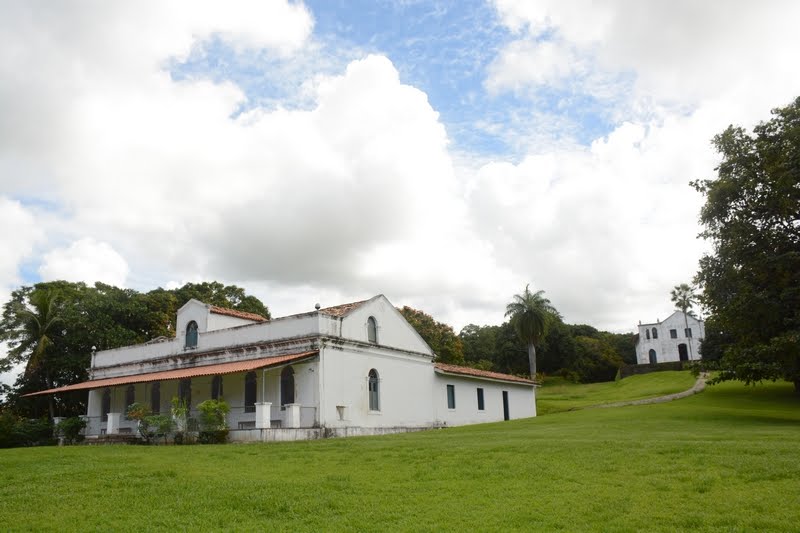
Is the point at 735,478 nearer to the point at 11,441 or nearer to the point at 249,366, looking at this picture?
the point at 249,366

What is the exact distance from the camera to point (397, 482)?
1256 centimetres

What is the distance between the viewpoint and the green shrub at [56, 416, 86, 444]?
3116cm

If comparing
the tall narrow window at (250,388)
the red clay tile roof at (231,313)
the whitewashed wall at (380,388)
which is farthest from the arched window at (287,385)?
the red clay tile roof at (231,313)

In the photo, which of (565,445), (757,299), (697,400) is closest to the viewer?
(565,445)

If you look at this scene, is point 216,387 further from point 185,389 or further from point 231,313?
point 231,313

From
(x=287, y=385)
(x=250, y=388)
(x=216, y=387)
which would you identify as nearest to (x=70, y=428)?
(x=216, y=387)

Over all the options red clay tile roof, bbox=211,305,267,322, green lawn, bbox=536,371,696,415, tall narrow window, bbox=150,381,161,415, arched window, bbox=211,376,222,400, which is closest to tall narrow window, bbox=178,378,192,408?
arched window, bbox=211,376,222,400

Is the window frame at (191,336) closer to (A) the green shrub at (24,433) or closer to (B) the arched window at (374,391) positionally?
(A) the green shrub at (24,433)

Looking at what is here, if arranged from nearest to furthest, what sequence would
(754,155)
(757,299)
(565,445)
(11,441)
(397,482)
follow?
(397,482), (565,445), (757,299), (754,155), (11,441)

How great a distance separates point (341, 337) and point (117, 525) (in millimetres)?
17930

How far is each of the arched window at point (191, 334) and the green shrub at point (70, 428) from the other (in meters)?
6.11

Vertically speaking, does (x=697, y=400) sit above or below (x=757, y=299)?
below

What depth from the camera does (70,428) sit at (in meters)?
31.2

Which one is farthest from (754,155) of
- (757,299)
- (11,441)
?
(11,441)
